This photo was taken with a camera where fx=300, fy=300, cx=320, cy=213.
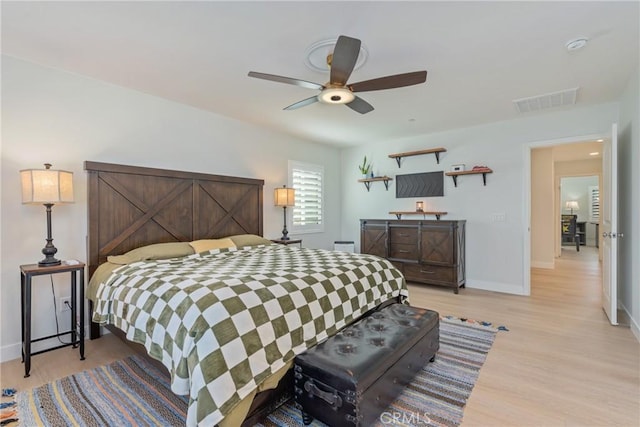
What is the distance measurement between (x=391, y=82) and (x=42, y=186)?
298cm

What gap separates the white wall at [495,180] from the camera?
417 cm

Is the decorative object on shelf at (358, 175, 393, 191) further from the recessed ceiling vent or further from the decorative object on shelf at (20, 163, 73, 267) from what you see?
the decorative object on shelf at (20, 163, 73, 267)

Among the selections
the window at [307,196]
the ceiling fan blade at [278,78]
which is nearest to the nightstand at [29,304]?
the ceiling fan blade at [278,78]

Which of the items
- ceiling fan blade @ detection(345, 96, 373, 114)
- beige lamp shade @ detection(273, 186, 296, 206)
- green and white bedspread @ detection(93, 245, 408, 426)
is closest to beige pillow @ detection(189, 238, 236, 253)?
green and white bedspread @ detection(93, 245, 408, 426)

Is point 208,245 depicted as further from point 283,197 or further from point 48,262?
point 283,197

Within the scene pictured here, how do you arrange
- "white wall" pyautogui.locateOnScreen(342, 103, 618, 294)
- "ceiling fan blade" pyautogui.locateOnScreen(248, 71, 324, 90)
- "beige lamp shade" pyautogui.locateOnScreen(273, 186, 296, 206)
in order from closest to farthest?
"ceiling fan blade" pyautogui.locateOnScreen(248, 71, 324, 90), "white wall" pyautogui.locateOnScreen(342, 103, 618, 294), "beige lamp shade" pyautogui.locateOnScreen(273, 186, 296, 206)

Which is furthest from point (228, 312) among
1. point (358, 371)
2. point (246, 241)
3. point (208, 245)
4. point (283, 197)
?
point (283, 197)

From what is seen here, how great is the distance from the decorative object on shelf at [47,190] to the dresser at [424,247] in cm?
420

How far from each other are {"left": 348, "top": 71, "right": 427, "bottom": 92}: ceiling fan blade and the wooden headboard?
2.43 meters

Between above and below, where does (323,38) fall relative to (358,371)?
above

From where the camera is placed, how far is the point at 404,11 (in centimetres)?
204

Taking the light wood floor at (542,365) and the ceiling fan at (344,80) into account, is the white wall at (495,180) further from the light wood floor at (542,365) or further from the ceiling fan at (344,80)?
the ceiling fan at (344,80)

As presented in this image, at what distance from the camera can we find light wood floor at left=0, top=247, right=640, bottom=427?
1.85 m

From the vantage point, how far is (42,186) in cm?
248
